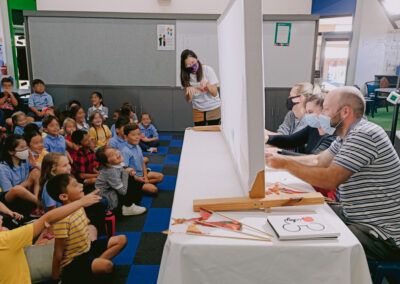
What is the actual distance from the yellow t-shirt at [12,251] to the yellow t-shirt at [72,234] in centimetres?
30

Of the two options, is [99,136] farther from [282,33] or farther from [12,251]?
[282,33]

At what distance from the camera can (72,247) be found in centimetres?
184

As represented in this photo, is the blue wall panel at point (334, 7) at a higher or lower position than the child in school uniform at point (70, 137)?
higher

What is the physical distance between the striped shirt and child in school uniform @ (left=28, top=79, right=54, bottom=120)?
16.1 ft

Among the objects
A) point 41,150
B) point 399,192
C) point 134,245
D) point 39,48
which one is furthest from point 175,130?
point 399,192

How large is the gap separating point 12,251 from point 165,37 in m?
4.78

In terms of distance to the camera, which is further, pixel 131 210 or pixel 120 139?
pixel 120 139

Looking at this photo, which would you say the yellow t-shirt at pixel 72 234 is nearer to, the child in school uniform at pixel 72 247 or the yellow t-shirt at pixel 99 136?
the child in school uniform at pixel 72 247

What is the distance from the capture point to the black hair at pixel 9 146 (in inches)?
102

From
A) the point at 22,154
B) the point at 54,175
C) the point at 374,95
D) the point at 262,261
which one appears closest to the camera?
the point at 262,261

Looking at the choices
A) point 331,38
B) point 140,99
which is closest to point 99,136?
point 140,99

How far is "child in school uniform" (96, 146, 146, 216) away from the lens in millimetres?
2736

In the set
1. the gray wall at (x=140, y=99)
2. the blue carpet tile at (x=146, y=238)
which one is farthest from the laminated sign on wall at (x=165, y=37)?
the blue carpet tile at (x=146, y=238)

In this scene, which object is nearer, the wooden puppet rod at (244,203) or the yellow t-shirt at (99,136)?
the wooden puppet rod at (244,203)
